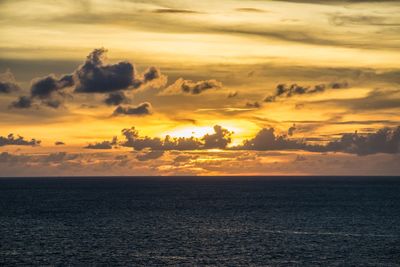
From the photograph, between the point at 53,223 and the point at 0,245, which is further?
the point at 53,223

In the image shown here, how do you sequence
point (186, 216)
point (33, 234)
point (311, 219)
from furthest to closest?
1. point (186, 216)
2. point (311, 219)
3. point (33, 234)

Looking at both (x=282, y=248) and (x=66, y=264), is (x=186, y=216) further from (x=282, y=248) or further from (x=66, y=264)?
(x=66, y=264)

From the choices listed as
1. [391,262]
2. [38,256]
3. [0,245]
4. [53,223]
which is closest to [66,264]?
[38,256]

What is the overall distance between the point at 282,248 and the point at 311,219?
58.6 m

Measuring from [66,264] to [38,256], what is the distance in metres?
9.02

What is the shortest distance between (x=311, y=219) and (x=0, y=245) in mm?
81798

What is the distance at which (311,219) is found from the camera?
16700 cm

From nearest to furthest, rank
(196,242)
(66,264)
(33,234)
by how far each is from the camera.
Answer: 1. (66,264)
2. (196,242)
3. (33,234)

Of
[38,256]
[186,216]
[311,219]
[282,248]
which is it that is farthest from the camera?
[186,216]

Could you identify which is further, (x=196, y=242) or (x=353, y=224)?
(x=353, y=224)

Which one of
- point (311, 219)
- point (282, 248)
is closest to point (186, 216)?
point (311, 219)

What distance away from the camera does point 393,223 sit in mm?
155125

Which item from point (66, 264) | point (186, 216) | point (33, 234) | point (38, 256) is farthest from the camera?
point (186, 216)

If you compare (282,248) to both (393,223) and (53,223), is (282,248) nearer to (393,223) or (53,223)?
Answer: (393,223)
